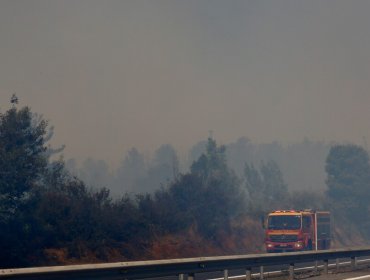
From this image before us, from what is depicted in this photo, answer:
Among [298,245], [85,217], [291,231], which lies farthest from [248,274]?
[291,231]

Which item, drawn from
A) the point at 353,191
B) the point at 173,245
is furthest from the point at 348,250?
the point at 353,191

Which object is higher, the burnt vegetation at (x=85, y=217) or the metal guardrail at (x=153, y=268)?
the burnt vegetation at (x=85, y=217)

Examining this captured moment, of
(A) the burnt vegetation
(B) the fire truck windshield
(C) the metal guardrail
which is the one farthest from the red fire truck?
(C) the metal guardrail

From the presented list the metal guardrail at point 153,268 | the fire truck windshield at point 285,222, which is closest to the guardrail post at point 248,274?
the metal guardrail at point 153,268

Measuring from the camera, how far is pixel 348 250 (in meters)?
26.6

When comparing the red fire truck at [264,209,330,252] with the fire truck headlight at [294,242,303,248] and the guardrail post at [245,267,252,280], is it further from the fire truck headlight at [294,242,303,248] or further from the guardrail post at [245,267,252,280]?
the guardrail post at [245,267,252,280]

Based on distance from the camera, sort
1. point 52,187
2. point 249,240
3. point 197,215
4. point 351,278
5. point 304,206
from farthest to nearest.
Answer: point 304,206 < point 249,240 < point 197,215 < point 52,187 < point 351,278

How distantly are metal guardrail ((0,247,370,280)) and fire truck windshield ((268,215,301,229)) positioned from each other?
1899 cm

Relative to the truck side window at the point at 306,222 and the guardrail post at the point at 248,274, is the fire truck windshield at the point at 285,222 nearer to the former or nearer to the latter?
the truck side window at the point at 306,222

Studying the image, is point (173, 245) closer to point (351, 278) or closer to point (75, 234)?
point (75, 234)

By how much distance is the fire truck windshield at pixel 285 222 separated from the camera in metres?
43.7

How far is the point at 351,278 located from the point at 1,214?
15665 mm

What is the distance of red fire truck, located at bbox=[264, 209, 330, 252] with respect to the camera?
43222 millimetres

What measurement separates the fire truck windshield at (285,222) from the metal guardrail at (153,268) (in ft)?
62.3
